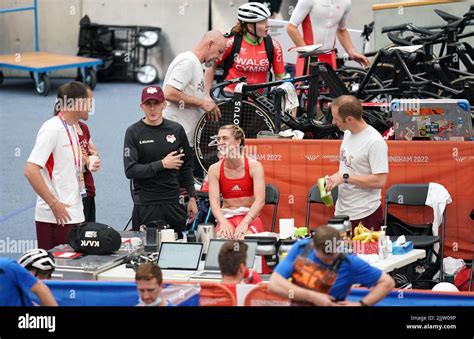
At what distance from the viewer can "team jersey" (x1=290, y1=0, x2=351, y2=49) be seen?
492 inches

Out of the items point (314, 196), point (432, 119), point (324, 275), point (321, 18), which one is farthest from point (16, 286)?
point (321, 18)

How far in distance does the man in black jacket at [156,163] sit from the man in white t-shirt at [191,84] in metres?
0.91

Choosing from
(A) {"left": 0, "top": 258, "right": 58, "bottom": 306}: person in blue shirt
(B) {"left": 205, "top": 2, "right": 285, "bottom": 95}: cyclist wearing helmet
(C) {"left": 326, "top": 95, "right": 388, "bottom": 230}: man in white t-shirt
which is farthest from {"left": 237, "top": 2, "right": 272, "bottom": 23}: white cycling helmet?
(A) {"left": 0, "top": 258, "right": 58, "bottom": 306}: person in blue shirt

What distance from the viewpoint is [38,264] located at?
24.2ft

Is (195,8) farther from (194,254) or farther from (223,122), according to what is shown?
(194,254)

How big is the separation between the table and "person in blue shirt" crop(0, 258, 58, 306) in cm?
112

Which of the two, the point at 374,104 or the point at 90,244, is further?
the point at 374,104

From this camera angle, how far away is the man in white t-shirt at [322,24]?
12453 millimetres

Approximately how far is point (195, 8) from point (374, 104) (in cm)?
949

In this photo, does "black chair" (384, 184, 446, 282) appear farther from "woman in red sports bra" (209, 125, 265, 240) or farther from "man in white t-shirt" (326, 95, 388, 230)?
"woman in red sports bra" (209, 125, 265, 240)

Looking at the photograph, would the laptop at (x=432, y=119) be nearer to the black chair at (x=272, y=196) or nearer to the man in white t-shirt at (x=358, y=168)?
the man in white t-shirt at (x=358, y=168)

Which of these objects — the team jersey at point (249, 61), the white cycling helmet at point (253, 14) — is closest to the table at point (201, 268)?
the team jersey at point (249, 61)

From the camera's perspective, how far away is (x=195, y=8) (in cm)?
1998
